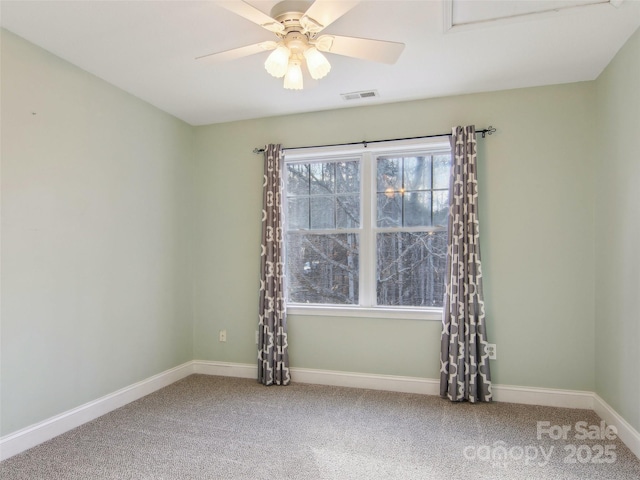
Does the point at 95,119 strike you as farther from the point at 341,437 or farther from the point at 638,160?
the point at 638,160

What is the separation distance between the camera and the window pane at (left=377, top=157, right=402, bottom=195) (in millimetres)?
3590

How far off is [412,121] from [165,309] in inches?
110

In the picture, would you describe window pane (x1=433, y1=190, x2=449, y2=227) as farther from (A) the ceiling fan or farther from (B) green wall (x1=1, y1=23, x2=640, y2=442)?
(A) the ceiling fan

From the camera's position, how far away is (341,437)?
2.60 metres

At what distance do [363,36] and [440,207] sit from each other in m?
1.62

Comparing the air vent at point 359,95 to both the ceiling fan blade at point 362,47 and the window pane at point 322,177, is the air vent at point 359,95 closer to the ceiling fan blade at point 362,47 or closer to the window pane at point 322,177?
the window pane at point 322,177

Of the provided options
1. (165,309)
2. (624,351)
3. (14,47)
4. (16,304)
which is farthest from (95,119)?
(624,351)

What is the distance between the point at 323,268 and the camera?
3797 millimetres

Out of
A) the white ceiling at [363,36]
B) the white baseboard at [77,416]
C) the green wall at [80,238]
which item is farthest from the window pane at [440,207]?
the white baseboard at [77,416]

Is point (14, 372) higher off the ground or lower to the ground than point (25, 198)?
lower

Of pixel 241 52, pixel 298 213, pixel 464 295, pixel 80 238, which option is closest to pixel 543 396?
pixel 464 295

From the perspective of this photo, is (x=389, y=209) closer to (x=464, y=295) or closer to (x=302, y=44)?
(x=464, y=295)

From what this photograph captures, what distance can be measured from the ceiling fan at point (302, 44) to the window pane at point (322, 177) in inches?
65.4

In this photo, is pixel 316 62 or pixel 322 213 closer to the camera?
pixel 316 62
